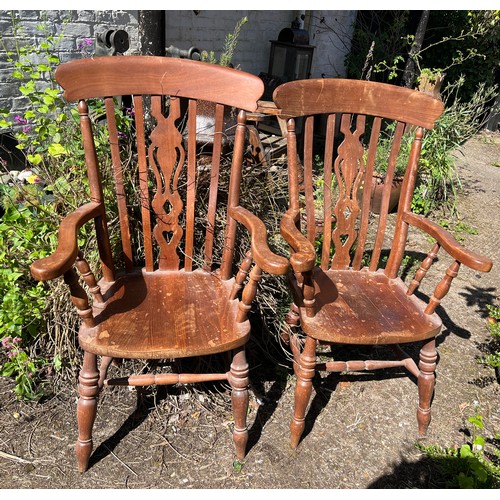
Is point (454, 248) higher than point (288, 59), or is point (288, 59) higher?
point (288, 59)

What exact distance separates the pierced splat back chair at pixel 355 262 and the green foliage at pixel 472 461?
130 millimetres

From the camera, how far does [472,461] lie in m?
1.78

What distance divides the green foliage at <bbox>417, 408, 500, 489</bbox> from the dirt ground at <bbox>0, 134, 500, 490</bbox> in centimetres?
4

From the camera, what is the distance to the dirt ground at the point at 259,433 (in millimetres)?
1782

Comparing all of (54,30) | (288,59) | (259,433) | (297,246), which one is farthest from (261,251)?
(288,59)

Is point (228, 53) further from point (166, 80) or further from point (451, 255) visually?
point (451, 255)

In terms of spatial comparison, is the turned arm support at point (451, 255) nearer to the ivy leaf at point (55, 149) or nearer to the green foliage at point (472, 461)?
the green foliage at point (472, 461)

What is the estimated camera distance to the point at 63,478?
173cm

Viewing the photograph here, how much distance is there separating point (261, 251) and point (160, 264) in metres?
0.61

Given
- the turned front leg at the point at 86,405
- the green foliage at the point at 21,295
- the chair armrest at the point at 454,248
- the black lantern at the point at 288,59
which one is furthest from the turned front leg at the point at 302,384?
the black lantern at the point at 288,59

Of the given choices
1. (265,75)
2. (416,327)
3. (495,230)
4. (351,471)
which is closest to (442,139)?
(495,230)

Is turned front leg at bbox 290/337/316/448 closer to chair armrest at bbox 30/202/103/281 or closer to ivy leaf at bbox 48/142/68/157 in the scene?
chair armrest at bbox 30/202/103/281

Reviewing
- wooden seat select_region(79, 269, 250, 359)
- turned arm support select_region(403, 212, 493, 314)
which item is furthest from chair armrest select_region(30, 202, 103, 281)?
turned arm support select_region(403, 212, 493, 314)

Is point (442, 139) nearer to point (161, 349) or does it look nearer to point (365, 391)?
point (365, 391)
